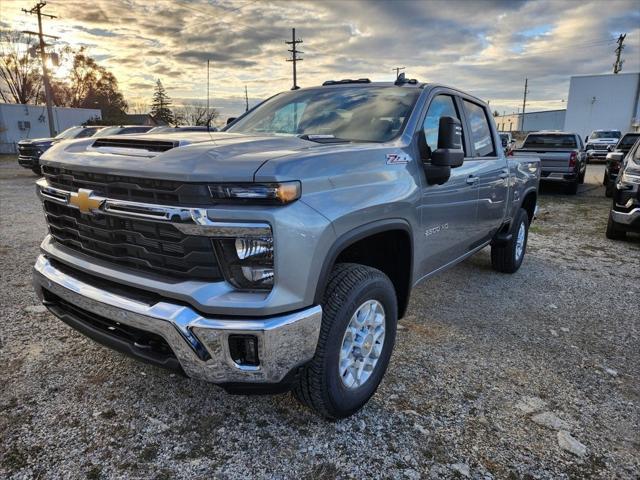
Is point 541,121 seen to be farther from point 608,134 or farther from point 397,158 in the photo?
point 397,158

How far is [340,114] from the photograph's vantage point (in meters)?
3.47

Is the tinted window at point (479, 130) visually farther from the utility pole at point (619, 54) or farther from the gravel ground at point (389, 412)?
the utility pole at point (619, 54)

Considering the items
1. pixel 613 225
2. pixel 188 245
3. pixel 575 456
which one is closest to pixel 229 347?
pixel 188 245

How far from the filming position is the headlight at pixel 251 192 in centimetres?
202

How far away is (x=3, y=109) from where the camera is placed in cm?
3741

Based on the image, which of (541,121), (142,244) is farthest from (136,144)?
(541,121)

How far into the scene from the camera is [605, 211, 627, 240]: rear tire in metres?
7.31

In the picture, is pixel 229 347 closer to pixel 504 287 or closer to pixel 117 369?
pixel 117 369

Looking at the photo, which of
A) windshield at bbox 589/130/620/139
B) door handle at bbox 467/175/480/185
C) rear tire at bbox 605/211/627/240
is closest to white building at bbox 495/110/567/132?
windshield at bbox 589/130/620/139

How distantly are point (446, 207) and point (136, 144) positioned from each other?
2159 mm

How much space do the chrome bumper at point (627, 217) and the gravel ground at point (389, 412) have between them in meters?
2.96

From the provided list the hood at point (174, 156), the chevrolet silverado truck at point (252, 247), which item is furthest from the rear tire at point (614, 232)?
the hood at point (174, 156)

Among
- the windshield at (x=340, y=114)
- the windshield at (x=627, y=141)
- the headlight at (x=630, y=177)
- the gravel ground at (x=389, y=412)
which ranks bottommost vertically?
the gravel ground at (x=389, y=412)

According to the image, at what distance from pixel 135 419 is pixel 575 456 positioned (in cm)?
237
